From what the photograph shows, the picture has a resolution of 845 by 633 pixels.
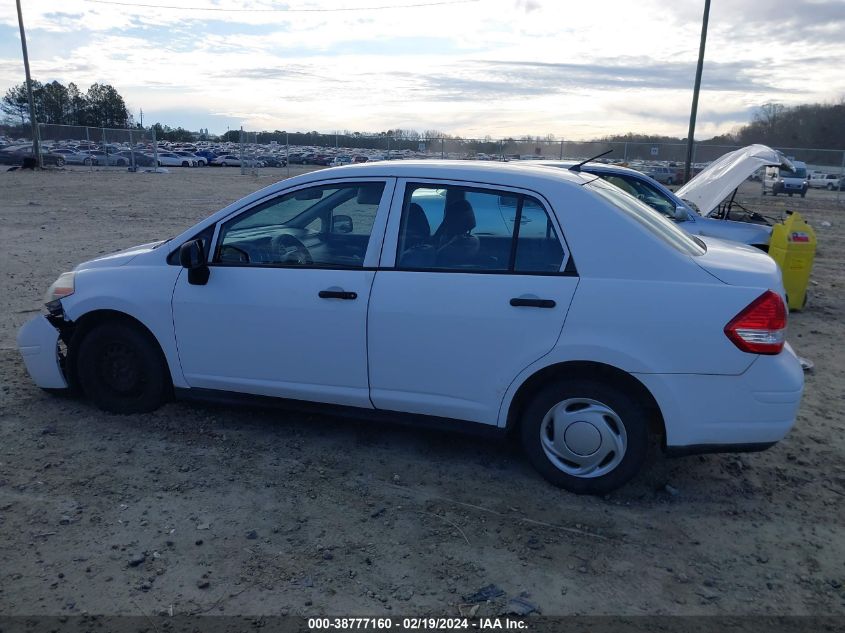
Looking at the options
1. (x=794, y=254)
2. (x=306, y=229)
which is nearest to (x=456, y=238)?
(x=306, y=229)

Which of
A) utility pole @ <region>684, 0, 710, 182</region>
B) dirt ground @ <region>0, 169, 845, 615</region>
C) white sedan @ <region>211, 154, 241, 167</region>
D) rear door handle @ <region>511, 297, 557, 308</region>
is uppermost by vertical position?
utility pole @ <region>684, 0, 710, 182</region>

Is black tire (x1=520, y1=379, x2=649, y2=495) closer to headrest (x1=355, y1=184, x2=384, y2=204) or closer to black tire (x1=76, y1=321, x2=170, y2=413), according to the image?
headrest (x1=355, y1=184, x2=384, y2=204)

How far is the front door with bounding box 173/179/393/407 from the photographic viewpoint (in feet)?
14.1

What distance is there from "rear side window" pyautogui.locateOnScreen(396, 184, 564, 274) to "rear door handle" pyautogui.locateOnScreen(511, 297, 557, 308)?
0.19 metres

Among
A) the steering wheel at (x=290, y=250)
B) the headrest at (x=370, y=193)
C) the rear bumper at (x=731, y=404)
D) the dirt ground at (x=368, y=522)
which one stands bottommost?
the dirt ground at (x=368, y=522)

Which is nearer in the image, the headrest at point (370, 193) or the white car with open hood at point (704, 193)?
the headrest at point (370, 193)

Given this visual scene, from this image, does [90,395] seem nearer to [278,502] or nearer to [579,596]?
[278,502]

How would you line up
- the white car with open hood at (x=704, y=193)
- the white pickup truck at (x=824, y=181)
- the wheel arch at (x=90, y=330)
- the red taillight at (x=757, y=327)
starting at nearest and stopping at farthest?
1. the red taillight at (x=757, y=327)
2. the wheel arch at (x=90, y=330)
3. the white car with open hood at (x=704, y=193)
4. the white pickup truck at (x=824, y=181)

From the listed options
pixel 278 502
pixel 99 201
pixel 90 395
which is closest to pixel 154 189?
pixel 99 201

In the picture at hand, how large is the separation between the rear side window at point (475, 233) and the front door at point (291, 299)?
206 mm

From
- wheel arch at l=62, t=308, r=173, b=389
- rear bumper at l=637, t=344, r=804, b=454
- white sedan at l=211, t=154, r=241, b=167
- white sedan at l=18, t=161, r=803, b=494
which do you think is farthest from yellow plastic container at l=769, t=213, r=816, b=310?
white sedan at l=211, t=154, r=241, b=167

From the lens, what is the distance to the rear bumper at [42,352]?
16.6ft

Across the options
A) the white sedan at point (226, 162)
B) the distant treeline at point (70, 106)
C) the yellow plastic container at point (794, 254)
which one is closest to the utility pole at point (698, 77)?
the yellow plastic container at point (794, 254)

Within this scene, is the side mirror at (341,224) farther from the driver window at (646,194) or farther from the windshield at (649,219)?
the driver window at (646,194)
